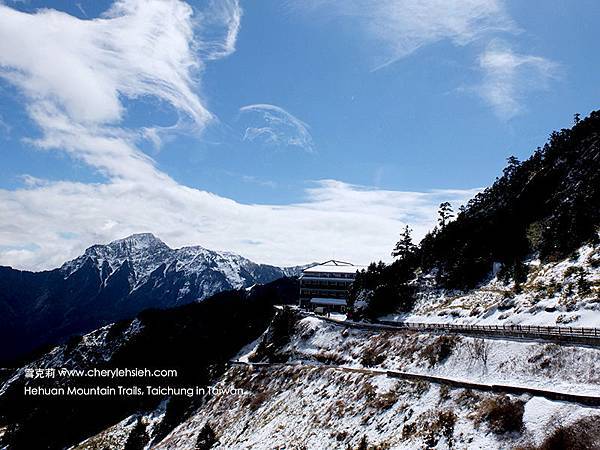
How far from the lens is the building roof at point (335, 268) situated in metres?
116

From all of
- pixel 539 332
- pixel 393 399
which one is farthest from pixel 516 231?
pixel 393 399

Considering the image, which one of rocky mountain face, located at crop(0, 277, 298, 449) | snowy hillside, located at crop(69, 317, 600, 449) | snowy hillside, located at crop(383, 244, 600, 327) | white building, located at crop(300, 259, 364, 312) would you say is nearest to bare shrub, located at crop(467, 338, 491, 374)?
snowy hillside, located at crop(69, 317, 600, 449)

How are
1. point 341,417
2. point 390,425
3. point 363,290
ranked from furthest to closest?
1. point 363,290
2. point 341,417
3. point 390,425

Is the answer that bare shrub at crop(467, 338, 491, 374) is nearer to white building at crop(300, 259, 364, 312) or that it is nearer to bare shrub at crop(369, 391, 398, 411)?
bare shrub at crop(369, 391, 398, 411)

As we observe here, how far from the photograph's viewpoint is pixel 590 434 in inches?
880

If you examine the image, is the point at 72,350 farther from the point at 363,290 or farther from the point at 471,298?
the point at 471,298

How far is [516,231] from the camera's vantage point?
81.2 m

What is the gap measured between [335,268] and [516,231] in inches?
2029

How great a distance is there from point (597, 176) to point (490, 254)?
24423 millimetres

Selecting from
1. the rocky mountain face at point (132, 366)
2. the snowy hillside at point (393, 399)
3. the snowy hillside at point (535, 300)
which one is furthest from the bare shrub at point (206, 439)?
Answer: the snowy hillside at point (535, 300)

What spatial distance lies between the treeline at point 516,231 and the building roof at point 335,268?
14761 millimetres

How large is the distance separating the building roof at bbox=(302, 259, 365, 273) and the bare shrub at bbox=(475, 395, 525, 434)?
287 ft

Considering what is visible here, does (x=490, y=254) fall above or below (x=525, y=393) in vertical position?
above

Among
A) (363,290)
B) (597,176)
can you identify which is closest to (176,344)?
(363,290)
